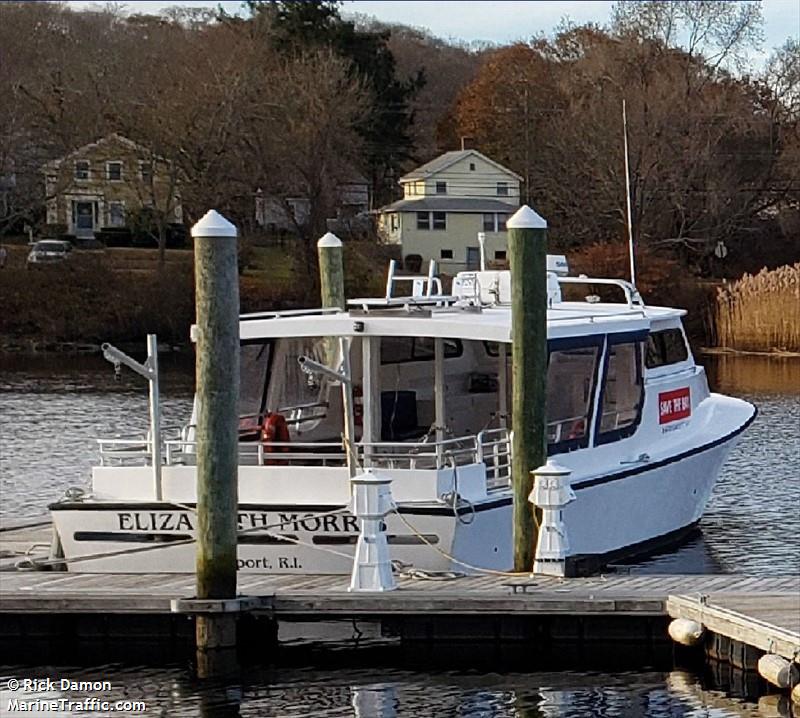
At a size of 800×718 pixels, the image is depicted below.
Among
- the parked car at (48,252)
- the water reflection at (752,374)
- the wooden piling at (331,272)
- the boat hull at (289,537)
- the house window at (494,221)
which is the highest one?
the house window at (494,221)

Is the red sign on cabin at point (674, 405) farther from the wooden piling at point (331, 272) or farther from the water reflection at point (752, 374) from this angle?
the water reflection at point (752, 374)

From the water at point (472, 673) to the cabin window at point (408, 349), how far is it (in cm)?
333

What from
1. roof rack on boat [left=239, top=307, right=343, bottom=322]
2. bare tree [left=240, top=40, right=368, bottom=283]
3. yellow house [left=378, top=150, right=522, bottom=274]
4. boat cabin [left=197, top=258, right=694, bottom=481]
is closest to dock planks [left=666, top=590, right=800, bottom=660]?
boat cabin [left=197, top=258, right=694, bottom=481]

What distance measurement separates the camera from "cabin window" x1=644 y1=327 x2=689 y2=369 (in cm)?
2052

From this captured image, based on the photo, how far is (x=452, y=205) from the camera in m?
76.2

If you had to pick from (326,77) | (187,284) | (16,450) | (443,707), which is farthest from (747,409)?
(326,77)

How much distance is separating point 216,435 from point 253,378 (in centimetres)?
483

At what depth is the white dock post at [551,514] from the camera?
609 inches

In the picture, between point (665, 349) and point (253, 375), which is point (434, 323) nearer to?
point (253, 375)

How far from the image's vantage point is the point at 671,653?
14781mm

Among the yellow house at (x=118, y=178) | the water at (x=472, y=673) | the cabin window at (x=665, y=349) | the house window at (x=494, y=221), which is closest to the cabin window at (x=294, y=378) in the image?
the cabin window at (x=665, y=349)

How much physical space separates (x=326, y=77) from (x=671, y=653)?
190 ft

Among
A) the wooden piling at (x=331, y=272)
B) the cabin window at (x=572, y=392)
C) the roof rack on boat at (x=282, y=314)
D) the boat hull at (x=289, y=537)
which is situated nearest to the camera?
the boat hull at (x=289, y=537)

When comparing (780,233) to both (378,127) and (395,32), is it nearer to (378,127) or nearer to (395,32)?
(378,127)
